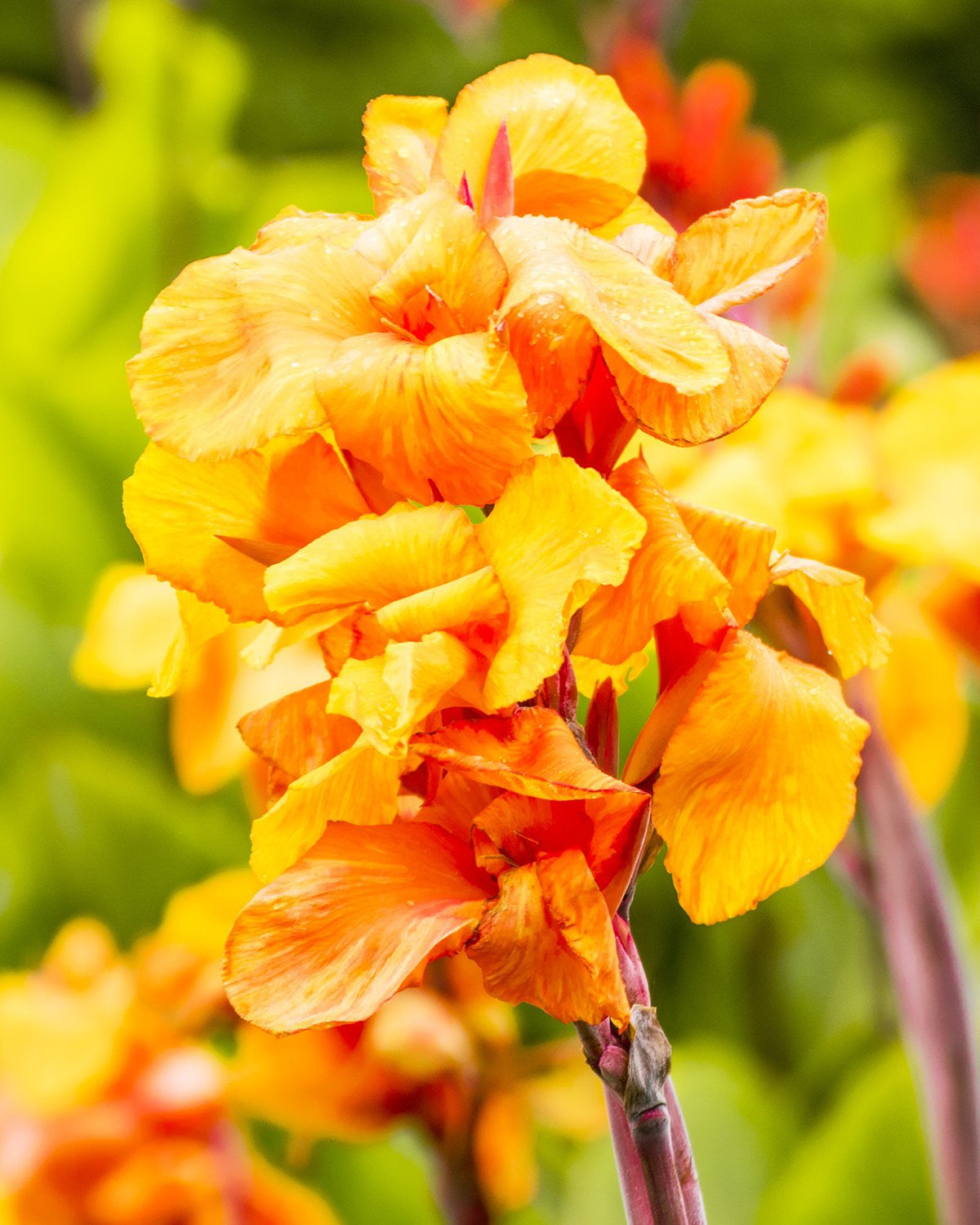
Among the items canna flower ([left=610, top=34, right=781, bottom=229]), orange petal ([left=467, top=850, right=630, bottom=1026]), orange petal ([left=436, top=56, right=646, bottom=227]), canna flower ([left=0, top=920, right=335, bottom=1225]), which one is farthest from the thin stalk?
canna flower ([left=610, top=34, right=781, bottom=229])

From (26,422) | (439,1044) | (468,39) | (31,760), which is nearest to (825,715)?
(439,1044)

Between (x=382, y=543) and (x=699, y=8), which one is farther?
(x=699, y=8)

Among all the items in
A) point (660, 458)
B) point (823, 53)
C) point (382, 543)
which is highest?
point (382, 543)

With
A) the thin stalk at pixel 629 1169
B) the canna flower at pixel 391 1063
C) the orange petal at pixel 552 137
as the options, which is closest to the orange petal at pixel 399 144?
the orange petal at pixel 552 137

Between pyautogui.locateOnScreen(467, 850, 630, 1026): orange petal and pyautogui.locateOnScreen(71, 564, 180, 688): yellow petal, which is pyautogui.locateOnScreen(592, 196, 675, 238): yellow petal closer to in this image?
pyautogui.locateOnScreen(467, 850, 630, 1026): orange petal

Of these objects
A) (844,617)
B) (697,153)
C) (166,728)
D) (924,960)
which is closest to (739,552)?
(844,617)

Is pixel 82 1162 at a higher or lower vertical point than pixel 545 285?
lower

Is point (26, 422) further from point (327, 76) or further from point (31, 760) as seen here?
point (327, 76)
